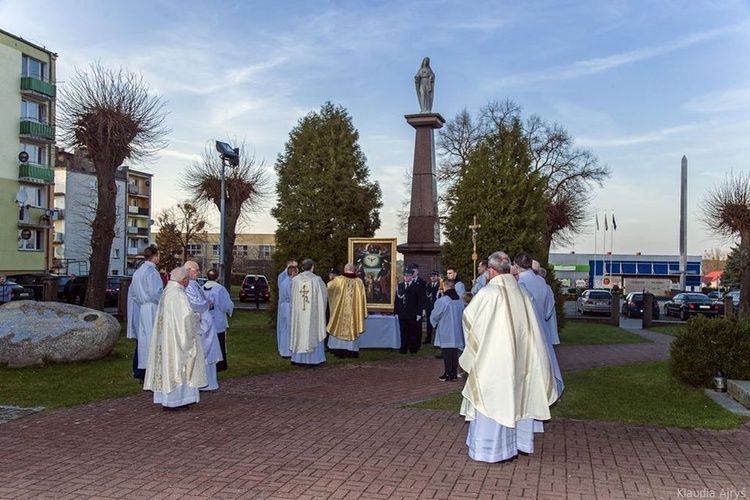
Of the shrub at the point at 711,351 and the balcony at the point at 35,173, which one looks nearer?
the shrub at the point at 711,351

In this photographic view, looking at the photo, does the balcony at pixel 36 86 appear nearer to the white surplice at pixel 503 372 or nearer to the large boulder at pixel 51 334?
the large boulder at pixel 51 334

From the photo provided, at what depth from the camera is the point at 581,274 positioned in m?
76.9

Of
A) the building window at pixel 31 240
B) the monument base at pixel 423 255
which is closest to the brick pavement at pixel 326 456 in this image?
the monument base at pixel 423 255

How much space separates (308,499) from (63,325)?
923 centimetres

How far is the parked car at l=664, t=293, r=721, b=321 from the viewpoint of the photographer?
105 feet

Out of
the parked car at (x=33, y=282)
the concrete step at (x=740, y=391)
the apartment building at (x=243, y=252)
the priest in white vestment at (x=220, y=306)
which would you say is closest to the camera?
the concrete step at (x=740, y=391)

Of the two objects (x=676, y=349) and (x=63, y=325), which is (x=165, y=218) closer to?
(x=63, y=325)

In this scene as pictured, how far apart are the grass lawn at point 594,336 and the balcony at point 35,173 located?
33879mm

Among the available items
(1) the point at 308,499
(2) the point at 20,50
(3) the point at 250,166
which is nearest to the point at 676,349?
(1) the point at 308,499

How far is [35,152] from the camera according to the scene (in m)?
45.6

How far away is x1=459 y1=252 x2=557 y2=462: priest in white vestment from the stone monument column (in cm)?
1202

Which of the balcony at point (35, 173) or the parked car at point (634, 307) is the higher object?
the balcony at point (35, 173)

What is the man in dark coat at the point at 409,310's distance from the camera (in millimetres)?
15828

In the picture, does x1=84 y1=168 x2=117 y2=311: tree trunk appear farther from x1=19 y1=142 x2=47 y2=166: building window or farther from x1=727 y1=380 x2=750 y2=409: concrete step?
x1=19 y1=142 x2=47 y2=166: building window
